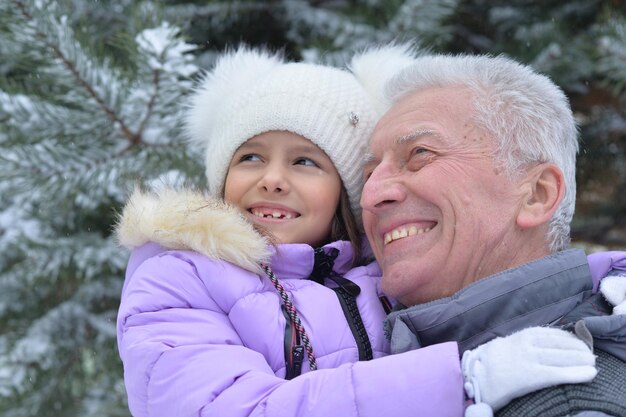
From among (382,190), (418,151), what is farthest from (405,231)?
(418,151)

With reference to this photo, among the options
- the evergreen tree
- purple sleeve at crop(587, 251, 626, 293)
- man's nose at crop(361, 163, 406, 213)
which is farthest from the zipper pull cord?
purple sleeve at crop(587, 251, 626, 293)

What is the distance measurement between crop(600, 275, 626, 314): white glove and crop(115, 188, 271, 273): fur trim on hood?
2.89 feet

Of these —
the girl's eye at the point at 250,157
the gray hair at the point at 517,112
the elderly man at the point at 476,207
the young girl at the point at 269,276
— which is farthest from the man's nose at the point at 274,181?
the gray hair at the point at 517,112

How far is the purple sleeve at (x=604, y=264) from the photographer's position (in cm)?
199

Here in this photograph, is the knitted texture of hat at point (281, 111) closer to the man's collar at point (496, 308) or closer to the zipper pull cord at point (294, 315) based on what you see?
the zipper pull cord at point (294, 315)

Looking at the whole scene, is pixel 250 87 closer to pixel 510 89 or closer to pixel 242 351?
pixel 510 89

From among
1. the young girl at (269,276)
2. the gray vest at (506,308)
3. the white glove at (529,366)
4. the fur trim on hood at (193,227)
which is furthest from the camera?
the fur trim on hood at (193,227)

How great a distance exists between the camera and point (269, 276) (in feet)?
6.49

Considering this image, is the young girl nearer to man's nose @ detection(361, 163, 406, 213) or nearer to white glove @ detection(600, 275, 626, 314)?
man's nose @ detection(361, 163, 406, 213)

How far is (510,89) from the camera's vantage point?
2.05 m

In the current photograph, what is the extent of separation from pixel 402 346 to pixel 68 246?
1314 millimetres

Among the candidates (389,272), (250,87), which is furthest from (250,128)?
(389,272)

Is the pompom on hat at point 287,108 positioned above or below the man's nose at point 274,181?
above

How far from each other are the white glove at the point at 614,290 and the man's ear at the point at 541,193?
241 mm
